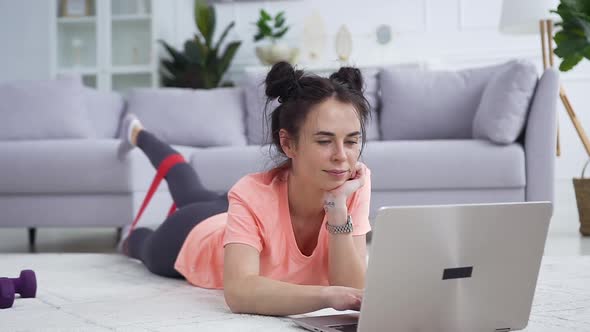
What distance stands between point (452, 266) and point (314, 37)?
15.9ft

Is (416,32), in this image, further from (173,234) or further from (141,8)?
(173,234)

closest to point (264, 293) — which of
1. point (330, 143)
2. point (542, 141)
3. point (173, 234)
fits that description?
point (330, 143)

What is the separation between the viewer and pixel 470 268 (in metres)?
1.28

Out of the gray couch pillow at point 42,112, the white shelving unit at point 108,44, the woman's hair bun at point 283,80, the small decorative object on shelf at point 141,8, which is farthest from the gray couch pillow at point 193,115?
the woman's hair bun at point 283,80

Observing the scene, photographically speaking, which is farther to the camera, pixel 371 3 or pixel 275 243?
pixel 371 3

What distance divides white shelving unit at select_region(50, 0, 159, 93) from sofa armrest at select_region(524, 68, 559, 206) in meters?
3.60

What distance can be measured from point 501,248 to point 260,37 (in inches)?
190

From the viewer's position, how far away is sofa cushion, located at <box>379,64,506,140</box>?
3959 millimetres

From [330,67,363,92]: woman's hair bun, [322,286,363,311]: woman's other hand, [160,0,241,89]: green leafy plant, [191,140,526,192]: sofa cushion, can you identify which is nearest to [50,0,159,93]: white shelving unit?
[160,0,241,89]: green leafy plant

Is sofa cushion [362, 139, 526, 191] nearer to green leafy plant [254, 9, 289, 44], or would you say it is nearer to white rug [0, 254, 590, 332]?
white rug [0, 254, 590, 332]

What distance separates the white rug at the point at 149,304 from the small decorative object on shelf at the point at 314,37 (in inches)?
138

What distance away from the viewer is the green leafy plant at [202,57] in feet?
19.7

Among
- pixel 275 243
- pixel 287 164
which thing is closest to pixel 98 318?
pixel 275 243

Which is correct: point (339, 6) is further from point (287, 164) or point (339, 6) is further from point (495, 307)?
point (495, 307)
